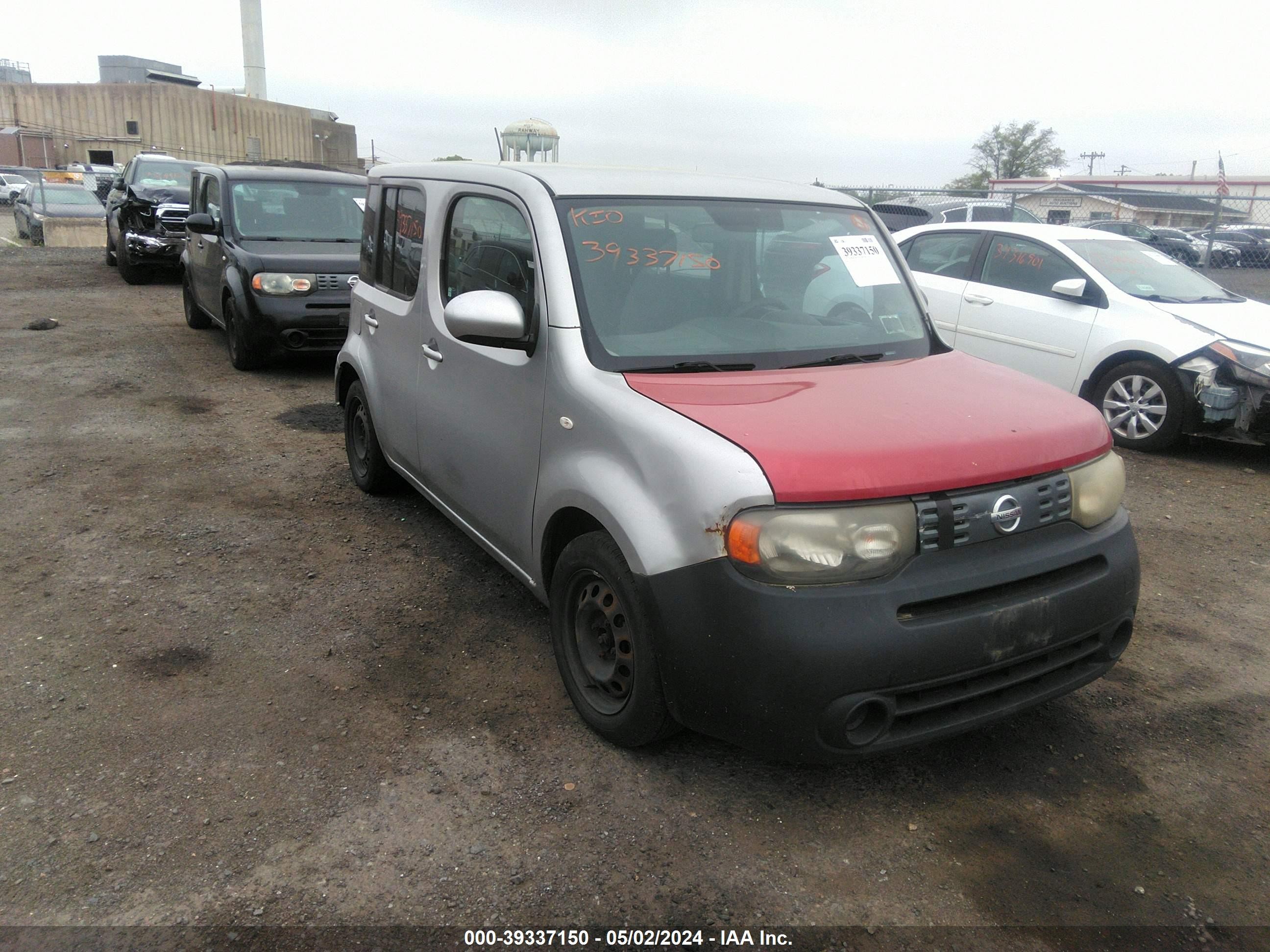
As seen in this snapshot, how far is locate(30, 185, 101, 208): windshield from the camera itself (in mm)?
22328

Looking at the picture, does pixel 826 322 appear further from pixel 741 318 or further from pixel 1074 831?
pixel 1074 831

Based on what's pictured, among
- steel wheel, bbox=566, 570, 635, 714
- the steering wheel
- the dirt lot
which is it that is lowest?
the dirt lot

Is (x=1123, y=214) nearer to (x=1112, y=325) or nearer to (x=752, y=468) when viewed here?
(x=1112, y=325)

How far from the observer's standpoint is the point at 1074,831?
2.76m

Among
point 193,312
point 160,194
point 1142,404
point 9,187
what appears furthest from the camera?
point 9,187

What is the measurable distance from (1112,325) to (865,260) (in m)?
4.05

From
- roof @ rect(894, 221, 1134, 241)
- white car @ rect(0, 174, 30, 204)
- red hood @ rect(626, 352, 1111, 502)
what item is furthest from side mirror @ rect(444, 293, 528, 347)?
white car @ rect(0, 174, 30, 204)

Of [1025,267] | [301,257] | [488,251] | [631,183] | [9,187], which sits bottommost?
[301,257]

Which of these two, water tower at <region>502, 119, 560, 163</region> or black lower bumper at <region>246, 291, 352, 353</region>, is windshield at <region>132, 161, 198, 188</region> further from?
water tower at <region>502, 119, 560, 163</region>

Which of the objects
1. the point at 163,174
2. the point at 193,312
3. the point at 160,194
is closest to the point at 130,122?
the point at 163,174

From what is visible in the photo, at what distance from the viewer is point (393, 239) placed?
460 centimetres

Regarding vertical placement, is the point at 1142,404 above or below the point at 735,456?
below

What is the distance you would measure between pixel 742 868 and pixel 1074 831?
1.02 metres

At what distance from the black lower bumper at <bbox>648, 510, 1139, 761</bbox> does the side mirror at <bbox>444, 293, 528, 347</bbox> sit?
1.06 meters
